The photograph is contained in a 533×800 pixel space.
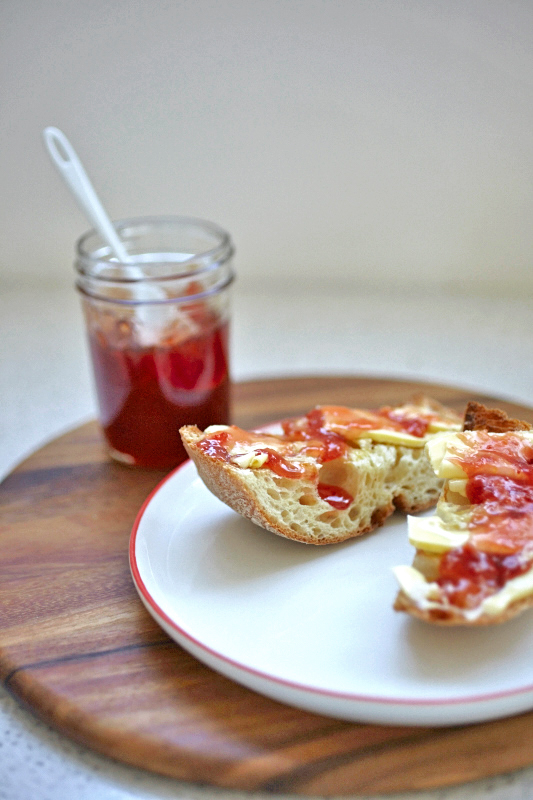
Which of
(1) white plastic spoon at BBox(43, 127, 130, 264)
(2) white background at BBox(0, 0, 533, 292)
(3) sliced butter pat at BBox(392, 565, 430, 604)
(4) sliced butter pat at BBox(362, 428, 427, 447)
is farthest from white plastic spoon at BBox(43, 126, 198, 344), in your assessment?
(2) white background at BBox(0, 0, 533, 292)

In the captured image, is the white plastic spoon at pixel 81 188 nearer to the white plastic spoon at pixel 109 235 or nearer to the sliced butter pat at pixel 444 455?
the white plastic spoon at pixel 109 235

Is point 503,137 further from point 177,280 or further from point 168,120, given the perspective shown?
point 177,280

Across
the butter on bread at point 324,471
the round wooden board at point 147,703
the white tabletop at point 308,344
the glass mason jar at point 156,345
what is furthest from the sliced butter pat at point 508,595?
the white tabletop at point 308,344

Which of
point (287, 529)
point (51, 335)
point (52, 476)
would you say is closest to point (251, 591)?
point (287, 529)

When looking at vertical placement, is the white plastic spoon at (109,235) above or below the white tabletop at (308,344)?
above

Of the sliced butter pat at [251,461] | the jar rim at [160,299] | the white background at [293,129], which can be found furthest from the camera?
→ the white background at [293,129]

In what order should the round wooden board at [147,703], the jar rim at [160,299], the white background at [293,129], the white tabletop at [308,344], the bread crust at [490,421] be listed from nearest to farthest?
the round wooden board at [147,703], the bread crust at [490,421], the jar rim at [160,299], the white tabletop at [308,344], the white background at [293,129]
